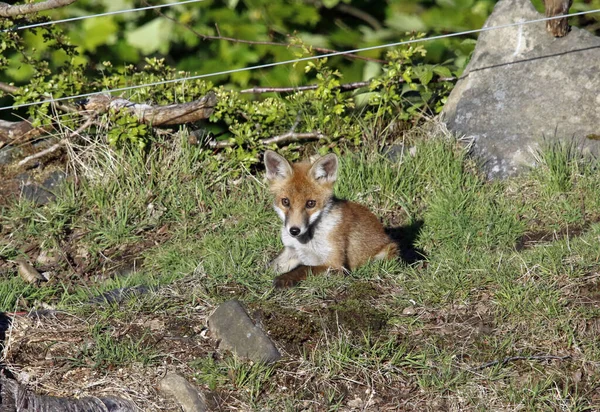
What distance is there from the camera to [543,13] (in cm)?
786

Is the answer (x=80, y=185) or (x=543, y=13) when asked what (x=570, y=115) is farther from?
(x=80, y=185)

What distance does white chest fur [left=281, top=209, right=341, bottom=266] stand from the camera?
244 inches

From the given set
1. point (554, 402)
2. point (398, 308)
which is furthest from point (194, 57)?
point (554, 402)

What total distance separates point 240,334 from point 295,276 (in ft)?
3.22

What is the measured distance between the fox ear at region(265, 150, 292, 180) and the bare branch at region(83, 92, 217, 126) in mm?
1495

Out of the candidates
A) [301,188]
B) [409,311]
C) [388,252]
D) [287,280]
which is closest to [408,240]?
[388,252]

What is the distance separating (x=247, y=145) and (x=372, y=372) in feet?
12.0

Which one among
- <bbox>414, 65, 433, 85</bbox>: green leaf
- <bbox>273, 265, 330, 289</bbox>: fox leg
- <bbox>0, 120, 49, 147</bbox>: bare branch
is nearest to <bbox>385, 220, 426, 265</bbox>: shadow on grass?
<bbox>273, 265, 330, 289</bbox>: fox leg

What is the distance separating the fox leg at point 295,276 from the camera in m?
5.46

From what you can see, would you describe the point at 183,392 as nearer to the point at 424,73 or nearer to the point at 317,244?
the point at 317,244

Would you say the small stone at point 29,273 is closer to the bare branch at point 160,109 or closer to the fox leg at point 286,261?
the bare branch at point 160,109

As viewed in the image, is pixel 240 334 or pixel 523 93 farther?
pixel 523 93

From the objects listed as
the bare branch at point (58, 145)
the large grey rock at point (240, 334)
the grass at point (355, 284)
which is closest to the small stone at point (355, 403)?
the grass at point (355, 284)

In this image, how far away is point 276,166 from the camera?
6.33 meters
